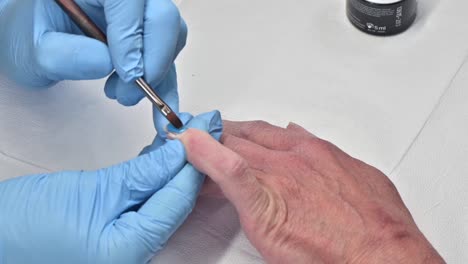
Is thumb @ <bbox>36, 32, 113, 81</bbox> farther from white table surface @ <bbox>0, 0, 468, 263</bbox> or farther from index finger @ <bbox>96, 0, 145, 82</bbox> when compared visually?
white table surface @ <bbox>0, 0, 468, 263</bbox>

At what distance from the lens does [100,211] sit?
2.75 ft

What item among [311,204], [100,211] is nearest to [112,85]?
[100,211]

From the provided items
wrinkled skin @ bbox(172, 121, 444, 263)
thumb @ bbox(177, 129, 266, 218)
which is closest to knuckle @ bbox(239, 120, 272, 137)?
wrinkled skin @ bbox(172, 121, 444, 263)

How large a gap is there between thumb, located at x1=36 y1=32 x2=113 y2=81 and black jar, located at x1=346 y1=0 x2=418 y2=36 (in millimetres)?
516

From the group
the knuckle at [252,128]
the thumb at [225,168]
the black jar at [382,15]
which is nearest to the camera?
the thumb at [225,168]

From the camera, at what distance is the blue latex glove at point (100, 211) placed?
0.82 meters

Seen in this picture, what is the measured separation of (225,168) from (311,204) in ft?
0.51

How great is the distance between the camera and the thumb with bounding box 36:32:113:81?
0.91 metres

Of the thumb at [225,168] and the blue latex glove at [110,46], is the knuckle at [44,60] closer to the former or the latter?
the blue latex glove at [110,46]

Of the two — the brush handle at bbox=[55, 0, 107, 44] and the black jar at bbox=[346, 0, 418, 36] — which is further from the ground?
the black jar at bbox=[346, 0, 418, 36]

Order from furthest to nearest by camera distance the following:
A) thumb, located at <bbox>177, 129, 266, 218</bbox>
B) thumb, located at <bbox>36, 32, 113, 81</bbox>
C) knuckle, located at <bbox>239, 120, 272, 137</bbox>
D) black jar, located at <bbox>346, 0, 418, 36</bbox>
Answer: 1. black jar, located at <bbox>346, 0, 418, 36</bbox>
2. knuckle, located at <bbox>239, 120, 272, 137</bbox>
3. thumb, located at <bbox>36, 32, 113, 81</bbox>
4. thumb, located at <bbox>177, 129, 266, 218</bbox>

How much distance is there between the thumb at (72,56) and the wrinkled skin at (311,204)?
178 mm

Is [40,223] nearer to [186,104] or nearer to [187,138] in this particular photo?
[187,138]

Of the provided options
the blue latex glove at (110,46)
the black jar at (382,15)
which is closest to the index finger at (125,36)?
the blue latex glove at (110,46)
